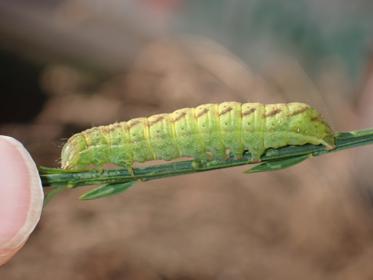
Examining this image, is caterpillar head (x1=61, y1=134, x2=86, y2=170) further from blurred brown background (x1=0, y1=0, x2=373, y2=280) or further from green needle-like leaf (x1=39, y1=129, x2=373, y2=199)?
blurred brown background (x1=0, y1=0, x2=373, y2=280)

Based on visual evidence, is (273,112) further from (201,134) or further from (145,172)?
(145,172)

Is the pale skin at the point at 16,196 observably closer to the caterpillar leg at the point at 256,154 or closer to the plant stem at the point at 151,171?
the plant stem at the point at 151,171

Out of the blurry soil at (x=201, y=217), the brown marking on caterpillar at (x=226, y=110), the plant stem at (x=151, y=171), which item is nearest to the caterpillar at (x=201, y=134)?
the brown marking on caterpillar at (x=226, y=110)

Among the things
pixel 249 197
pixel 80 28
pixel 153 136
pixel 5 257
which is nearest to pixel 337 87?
pixel 249 197

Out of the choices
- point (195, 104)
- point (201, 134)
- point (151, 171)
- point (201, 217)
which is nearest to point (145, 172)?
point (151, 171)

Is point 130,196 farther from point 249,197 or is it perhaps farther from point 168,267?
point 249,197

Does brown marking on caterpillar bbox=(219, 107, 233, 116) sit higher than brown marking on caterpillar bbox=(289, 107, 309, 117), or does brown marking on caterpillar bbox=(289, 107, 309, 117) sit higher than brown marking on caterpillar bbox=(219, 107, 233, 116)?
brown marking on caterpillar bbox=(219, 107, 233, 116)

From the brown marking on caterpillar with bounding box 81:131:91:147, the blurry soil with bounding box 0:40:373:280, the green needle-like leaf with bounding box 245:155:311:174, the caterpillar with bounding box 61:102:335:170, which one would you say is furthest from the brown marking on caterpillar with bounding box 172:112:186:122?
the blurry soil with bounding box 0:40:373:280
